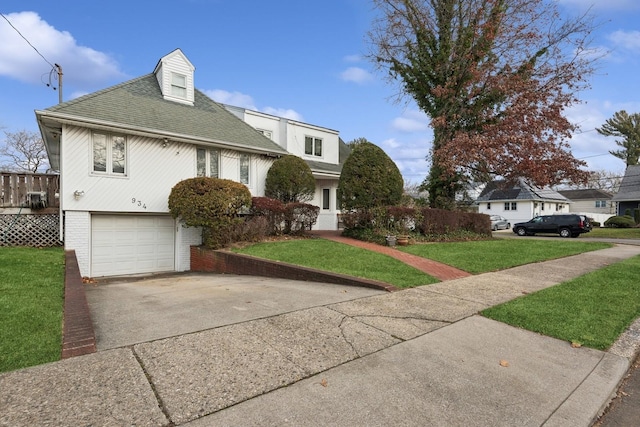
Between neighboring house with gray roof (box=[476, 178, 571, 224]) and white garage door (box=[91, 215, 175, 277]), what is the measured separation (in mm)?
35354

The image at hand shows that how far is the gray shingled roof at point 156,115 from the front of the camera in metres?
11.3

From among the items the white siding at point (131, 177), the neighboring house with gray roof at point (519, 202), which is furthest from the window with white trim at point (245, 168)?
the neighboring house with gray roof at point (519, 202)

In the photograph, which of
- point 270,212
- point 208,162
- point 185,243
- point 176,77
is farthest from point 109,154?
point 270,212

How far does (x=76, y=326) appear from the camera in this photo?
13.1 ft

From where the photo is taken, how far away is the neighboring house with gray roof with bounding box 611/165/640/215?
36.2 meters

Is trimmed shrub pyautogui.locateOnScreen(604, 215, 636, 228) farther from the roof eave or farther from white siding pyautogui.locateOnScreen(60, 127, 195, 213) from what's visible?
white siding pyautogui.locateOnScreen(60, 127, 195, 213)

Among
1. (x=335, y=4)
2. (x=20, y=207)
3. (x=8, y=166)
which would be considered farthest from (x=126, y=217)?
(x=8, y=166)

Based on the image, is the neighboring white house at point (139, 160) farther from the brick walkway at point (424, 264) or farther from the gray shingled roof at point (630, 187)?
the gray shingled roof at point (630, 187)

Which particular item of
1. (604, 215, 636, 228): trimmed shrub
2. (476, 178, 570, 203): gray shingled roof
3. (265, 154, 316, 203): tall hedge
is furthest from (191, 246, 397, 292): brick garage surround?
(604, 215, 636, 228): trimmed shrub

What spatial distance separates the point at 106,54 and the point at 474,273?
58.7 feet

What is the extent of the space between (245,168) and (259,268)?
701cm

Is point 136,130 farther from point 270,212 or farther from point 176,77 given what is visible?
point 270,212

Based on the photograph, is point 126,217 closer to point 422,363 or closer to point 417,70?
point 422,363

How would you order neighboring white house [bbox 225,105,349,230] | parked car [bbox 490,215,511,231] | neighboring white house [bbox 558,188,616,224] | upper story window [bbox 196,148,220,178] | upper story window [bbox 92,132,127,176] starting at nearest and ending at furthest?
upper story window [bbox 92,132,127,176] < upper story window [bbox 196,148,220,178] < neighboring white house [bbox 225,105,349,230] < parked car [bbox 490,215,511,231] < neighboring white house [bbox 558,188,616,224]
